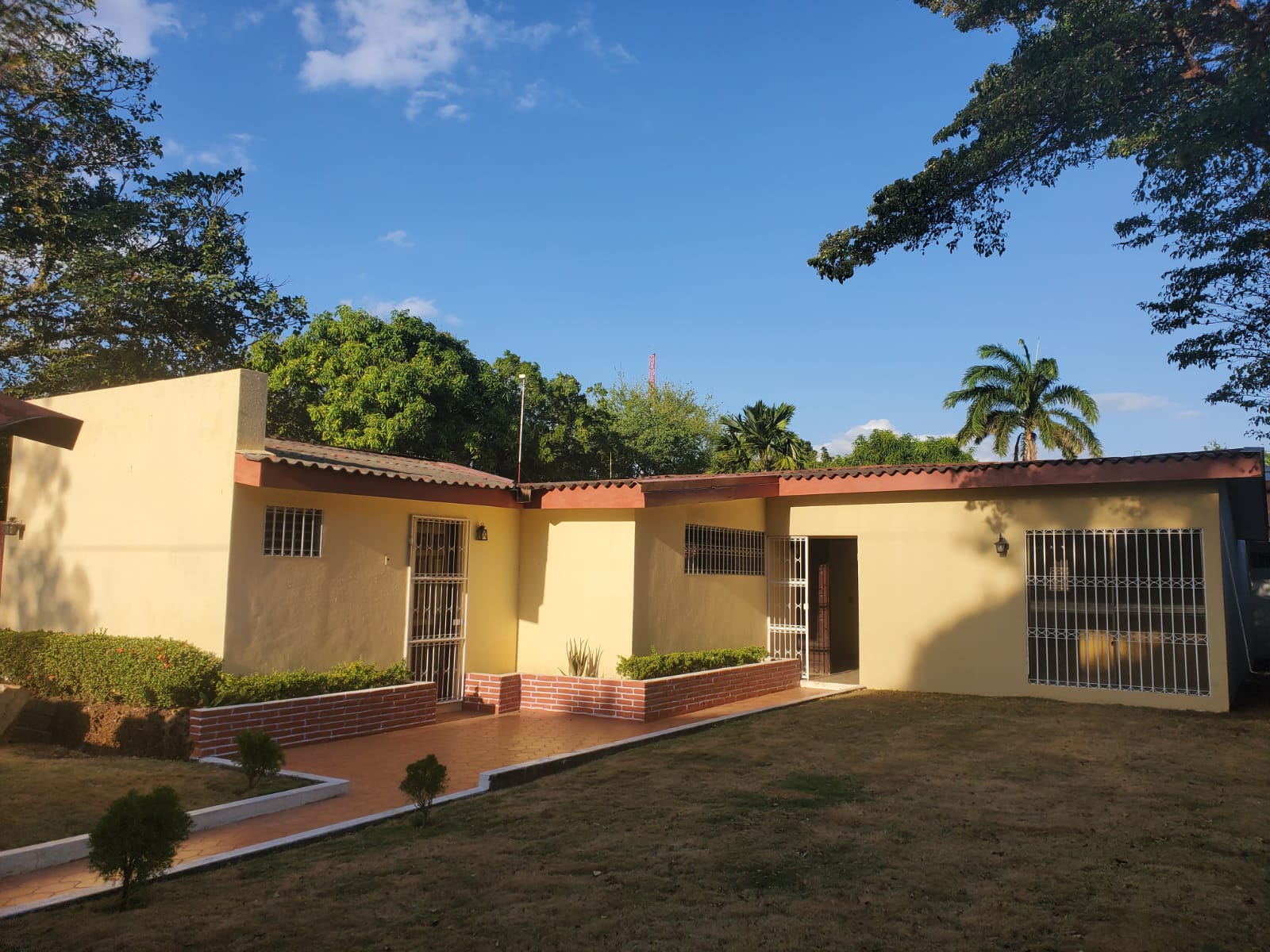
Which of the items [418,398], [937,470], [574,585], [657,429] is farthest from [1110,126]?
[657,429]

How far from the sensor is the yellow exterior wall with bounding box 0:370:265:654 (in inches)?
345

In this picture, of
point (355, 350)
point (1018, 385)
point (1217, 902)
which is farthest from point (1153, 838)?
point (1018, 385)

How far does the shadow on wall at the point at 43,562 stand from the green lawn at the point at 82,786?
2.66 m

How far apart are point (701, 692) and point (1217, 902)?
7.17 m

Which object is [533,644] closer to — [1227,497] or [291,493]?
[291,493]

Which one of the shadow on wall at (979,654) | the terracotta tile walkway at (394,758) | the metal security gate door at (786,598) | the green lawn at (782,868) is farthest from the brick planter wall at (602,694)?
the shadow on wall at (979,654)

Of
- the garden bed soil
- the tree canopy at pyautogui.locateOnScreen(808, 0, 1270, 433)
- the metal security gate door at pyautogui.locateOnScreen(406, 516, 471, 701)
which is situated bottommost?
the garden bed soil

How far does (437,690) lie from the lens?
10867mm

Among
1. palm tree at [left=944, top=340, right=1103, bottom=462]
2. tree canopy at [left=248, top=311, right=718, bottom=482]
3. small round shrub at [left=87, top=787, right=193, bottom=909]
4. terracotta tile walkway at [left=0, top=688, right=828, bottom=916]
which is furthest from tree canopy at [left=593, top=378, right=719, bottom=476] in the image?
small round shrub at [left=87, top=787, right=193, bottom=909]

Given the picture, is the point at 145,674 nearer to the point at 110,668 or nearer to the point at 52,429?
the point at 110,668

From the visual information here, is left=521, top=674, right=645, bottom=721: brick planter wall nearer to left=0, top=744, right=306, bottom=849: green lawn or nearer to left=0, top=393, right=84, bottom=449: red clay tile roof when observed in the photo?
left=0, top=744, right=306, bottom=849: green lawn

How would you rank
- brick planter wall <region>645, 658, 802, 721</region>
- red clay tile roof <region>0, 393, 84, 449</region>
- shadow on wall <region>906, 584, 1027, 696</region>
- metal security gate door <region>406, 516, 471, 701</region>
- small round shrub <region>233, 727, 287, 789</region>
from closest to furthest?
small round shrub <region>233, 727, 287, 789</region>, red clay tile roof <region>0, 393, 84, 449</region>, brick planter wall <region>645, 658, 802, 721</region>, metal security gate door <region>406, 516, 471, 701</region>, shadow on wall <region>906, 584, 1027, 696</region>

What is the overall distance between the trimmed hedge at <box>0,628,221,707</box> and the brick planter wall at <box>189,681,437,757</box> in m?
0.32

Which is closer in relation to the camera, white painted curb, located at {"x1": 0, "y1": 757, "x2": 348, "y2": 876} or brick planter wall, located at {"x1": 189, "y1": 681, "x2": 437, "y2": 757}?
white painted curb, located at {"x1": 0, "y1": 757, "x2": 348, "y2": 876}
